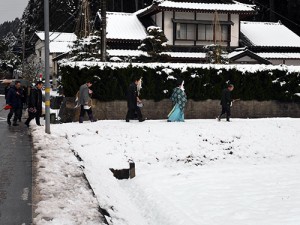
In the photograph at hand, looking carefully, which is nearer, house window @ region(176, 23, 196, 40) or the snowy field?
the snowy field

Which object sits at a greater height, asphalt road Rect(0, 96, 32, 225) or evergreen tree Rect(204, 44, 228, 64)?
evergreen tree Rect(204, 44, 228, 64)

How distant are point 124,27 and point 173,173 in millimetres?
22801

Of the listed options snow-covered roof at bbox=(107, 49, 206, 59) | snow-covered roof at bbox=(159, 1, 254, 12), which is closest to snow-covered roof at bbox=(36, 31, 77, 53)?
snow-covered roof at bbox=(107, 49, 206, 59)

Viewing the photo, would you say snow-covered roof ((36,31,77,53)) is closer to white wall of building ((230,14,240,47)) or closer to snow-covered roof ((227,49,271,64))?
white wall of building ((230,14,240,47))

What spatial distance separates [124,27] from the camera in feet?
106

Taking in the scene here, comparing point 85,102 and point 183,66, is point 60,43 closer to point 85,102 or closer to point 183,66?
point 183,66

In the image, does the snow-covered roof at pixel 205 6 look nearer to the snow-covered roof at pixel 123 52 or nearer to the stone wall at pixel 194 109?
the snow-covered roof at pixel 123 52

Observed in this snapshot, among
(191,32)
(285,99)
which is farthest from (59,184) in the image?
(191,32)

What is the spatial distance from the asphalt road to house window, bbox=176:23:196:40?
19.5 m

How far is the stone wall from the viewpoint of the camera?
55.3ft

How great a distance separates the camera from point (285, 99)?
1988cm

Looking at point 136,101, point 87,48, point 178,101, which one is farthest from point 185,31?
point 136,101

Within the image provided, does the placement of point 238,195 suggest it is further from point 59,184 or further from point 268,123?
point 268,123

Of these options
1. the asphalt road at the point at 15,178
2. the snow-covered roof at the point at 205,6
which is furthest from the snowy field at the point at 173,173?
the snow-covered roof at the point at 205,6
